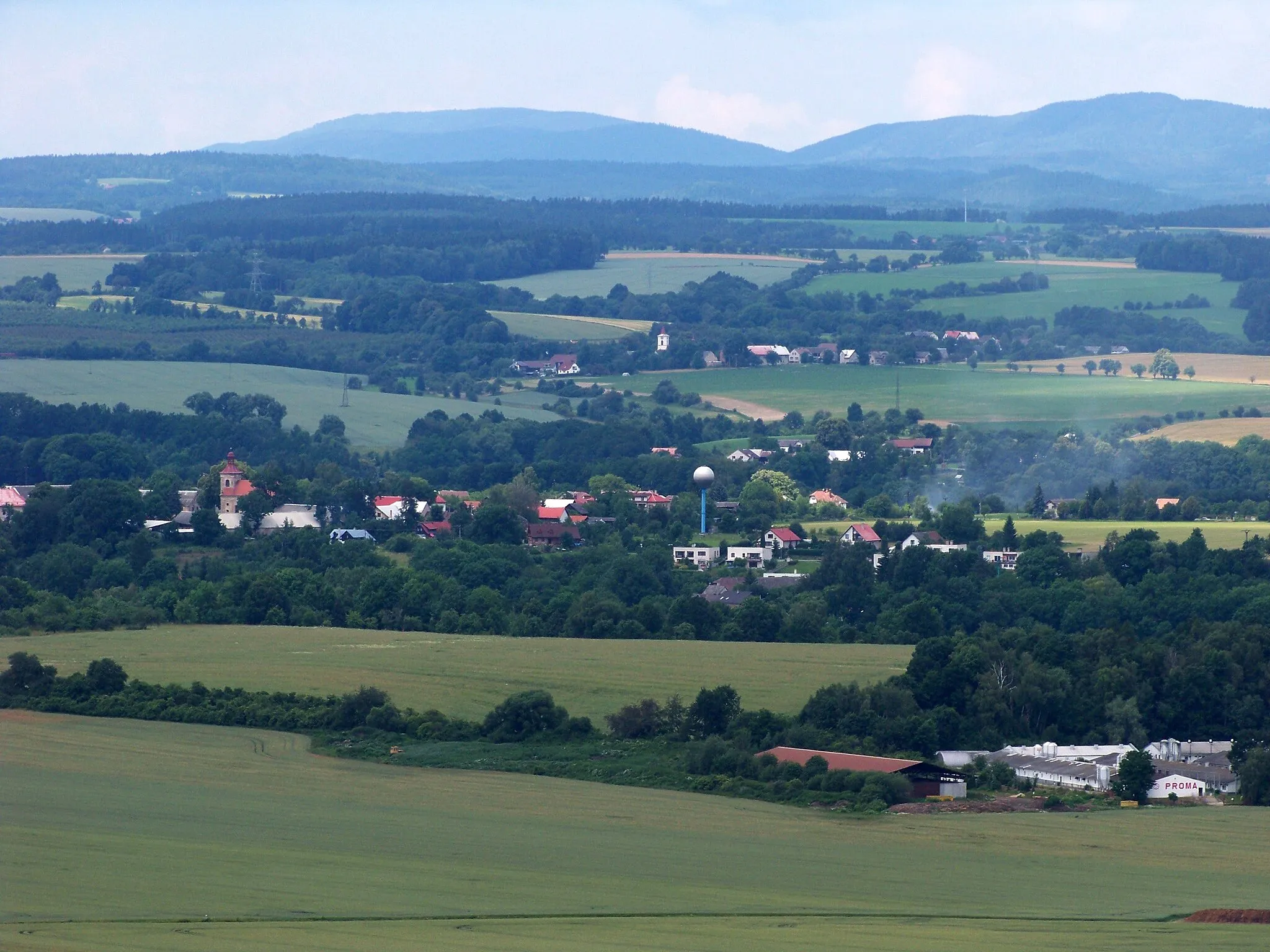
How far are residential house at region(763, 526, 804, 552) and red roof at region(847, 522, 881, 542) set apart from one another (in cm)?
176

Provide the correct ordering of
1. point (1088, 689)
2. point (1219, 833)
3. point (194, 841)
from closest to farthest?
point (194, 841), point (1219, 833), point (1088, 689)

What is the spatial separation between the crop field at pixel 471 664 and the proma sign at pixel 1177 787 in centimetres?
769

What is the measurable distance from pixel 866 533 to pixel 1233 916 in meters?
41.5

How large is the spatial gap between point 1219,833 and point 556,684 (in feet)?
52.0

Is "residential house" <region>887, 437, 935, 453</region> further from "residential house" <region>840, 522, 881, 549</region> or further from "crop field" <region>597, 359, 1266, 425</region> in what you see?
"residential house" <region>840, 522, 881, 549</region>

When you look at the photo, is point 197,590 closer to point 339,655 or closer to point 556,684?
point 339,655

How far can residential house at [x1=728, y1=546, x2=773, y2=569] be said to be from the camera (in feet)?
230

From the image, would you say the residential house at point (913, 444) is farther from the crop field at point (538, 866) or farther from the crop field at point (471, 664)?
the crop field at point (538, 866)

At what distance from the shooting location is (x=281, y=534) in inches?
2862

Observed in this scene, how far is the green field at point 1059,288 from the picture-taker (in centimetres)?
14038

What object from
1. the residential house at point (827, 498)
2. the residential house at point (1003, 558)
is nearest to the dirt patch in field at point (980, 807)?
the residential house at point (1003, 558)

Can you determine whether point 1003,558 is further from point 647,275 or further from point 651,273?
point 651,273

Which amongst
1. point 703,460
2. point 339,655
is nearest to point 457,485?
point 703,460

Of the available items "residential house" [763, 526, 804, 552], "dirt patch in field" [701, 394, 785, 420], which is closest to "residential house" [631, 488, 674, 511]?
"residential house" [763, 526, 804, 552]
